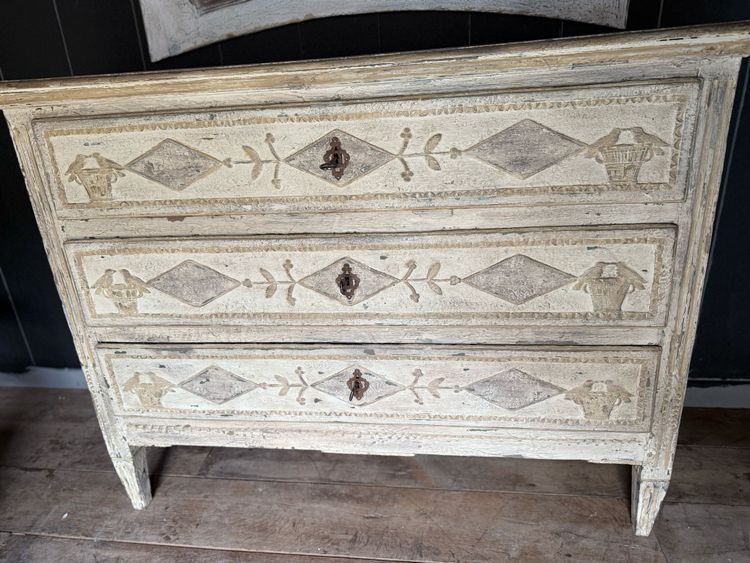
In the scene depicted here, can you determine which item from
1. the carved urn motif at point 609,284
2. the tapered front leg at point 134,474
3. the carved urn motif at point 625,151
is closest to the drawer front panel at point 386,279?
the carved urn motif at point 609,284

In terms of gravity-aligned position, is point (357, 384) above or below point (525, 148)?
below

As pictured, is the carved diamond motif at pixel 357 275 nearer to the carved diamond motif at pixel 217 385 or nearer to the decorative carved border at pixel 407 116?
the decorative carved border at pixel 407 116

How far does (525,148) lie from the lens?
94cm

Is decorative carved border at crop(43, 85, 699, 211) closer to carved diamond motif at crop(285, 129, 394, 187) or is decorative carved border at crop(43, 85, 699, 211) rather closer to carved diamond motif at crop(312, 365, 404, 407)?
carved diamond motif at crop(285, 129, 394, 187)

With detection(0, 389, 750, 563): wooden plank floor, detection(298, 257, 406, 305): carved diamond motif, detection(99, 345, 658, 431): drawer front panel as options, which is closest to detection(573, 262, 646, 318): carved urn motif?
detection(99, 345, 658, 431): drawer front panel

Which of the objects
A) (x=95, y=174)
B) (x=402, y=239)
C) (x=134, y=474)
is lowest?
(x=134, y=474)

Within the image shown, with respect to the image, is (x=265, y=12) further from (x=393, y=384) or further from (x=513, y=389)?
(x=513, y=389)

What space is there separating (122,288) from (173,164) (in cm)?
33

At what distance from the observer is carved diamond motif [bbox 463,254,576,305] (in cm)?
102

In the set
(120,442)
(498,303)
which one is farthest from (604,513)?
(120,442)

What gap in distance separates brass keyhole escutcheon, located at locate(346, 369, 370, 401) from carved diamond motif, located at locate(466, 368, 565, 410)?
238 mm

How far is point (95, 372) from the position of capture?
1244mm

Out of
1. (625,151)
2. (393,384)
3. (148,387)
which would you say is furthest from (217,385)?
(625,151)

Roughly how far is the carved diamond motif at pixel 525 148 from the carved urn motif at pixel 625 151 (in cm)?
4
